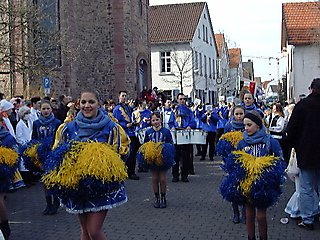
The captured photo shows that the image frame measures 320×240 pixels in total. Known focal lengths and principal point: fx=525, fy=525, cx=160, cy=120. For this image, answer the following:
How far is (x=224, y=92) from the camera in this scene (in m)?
63.2

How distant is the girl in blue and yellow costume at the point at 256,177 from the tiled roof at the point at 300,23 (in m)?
29.8

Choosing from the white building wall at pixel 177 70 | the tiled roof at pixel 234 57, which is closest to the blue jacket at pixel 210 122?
the white building wall at pixel 177 70

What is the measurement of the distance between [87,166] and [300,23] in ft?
122

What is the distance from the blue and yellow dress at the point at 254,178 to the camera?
6.07m

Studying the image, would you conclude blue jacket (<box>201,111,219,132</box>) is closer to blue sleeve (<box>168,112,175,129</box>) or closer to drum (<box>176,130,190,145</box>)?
blue sleeve (<box>168,112,175,129</box>)

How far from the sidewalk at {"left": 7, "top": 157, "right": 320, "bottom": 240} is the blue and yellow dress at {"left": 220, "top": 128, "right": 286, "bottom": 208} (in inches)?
48.5

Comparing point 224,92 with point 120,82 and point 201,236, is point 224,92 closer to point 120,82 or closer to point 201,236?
point 120,82

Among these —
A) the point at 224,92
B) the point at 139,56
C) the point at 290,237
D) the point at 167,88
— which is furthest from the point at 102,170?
the point at 224,92

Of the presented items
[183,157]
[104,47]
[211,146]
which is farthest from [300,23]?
[183,157]

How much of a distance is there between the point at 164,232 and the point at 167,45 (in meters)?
43.9

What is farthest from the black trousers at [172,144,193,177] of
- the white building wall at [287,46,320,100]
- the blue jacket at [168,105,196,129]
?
the white building wall at [287,46,320,100]

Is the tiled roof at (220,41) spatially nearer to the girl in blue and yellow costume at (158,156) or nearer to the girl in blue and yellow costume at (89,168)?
the girl in blue and yellow costume at (158,156)

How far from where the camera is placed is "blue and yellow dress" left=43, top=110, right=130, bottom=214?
16.5 feet

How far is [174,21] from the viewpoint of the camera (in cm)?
5259
